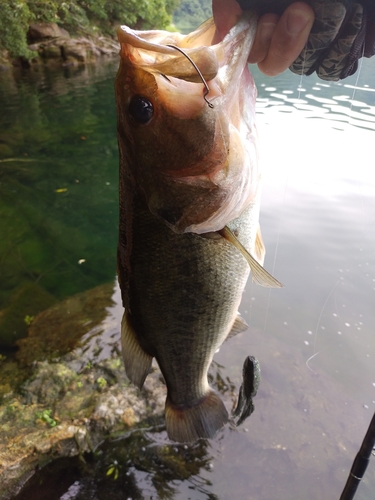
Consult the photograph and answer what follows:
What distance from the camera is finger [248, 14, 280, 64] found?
4.33 ft

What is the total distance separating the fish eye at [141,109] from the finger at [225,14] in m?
0.44

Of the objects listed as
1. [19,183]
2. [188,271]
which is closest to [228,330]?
[188,271]

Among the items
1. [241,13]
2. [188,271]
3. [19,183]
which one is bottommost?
[19,183]

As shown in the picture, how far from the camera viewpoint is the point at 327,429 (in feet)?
9.75

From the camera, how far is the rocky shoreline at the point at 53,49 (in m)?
19.2

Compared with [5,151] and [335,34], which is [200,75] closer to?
[335,34]

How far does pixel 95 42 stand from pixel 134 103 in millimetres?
26981

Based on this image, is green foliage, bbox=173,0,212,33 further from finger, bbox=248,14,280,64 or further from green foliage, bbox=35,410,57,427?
finger, bbox=248,14,280,64

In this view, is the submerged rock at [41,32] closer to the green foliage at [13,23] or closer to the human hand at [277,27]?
the green foliage at [13,23]

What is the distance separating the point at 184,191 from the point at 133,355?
2.80ft

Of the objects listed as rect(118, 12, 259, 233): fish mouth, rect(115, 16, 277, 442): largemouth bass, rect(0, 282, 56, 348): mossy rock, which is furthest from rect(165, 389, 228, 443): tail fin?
rect(0, 282, 56, 348): mossy rock

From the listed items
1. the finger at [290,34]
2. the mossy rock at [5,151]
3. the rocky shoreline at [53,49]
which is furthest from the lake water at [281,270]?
the rocky shoreline at [53,49]

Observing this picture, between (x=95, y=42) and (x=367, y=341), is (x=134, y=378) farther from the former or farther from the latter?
(x=95, y=42)

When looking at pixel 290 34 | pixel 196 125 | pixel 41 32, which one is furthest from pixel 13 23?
pixel 196 125
